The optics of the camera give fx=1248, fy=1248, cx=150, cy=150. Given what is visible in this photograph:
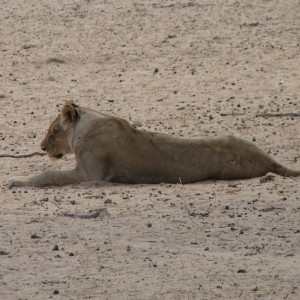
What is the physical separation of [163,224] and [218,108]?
4754 millimetres

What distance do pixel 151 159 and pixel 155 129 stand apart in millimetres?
2498

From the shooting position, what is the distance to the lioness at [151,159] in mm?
9125

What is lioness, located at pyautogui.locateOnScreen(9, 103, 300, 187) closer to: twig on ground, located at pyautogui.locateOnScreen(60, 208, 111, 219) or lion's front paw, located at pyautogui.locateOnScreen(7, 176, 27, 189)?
lion's front paw, located at pyautogui.locateOnScreen(7, 176, 27, 189)

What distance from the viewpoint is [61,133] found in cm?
985

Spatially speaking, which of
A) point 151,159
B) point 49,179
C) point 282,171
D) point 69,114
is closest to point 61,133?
point 69,114

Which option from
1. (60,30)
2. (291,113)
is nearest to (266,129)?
(291,113)

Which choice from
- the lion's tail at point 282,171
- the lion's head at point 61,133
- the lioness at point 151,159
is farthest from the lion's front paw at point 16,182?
the lion's tail at point 282,171

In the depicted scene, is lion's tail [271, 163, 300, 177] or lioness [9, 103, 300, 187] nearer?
lioness [9, 103, 300, 187]

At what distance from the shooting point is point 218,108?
12.5 metres

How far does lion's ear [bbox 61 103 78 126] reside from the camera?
9.71m

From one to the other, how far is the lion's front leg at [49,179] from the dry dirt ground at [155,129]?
10cm

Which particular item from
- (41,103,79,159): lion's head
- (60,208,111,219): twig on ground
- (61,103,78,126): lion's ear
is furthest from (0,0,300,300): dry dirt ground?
(61,103,78,126): lion's ear

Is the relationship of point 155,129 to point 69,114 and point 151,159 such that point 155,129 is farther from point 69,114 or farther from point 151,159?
point 151,159

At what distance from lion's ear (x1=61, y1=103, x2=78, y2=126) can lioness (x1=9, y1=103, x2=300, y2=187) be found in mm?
241
